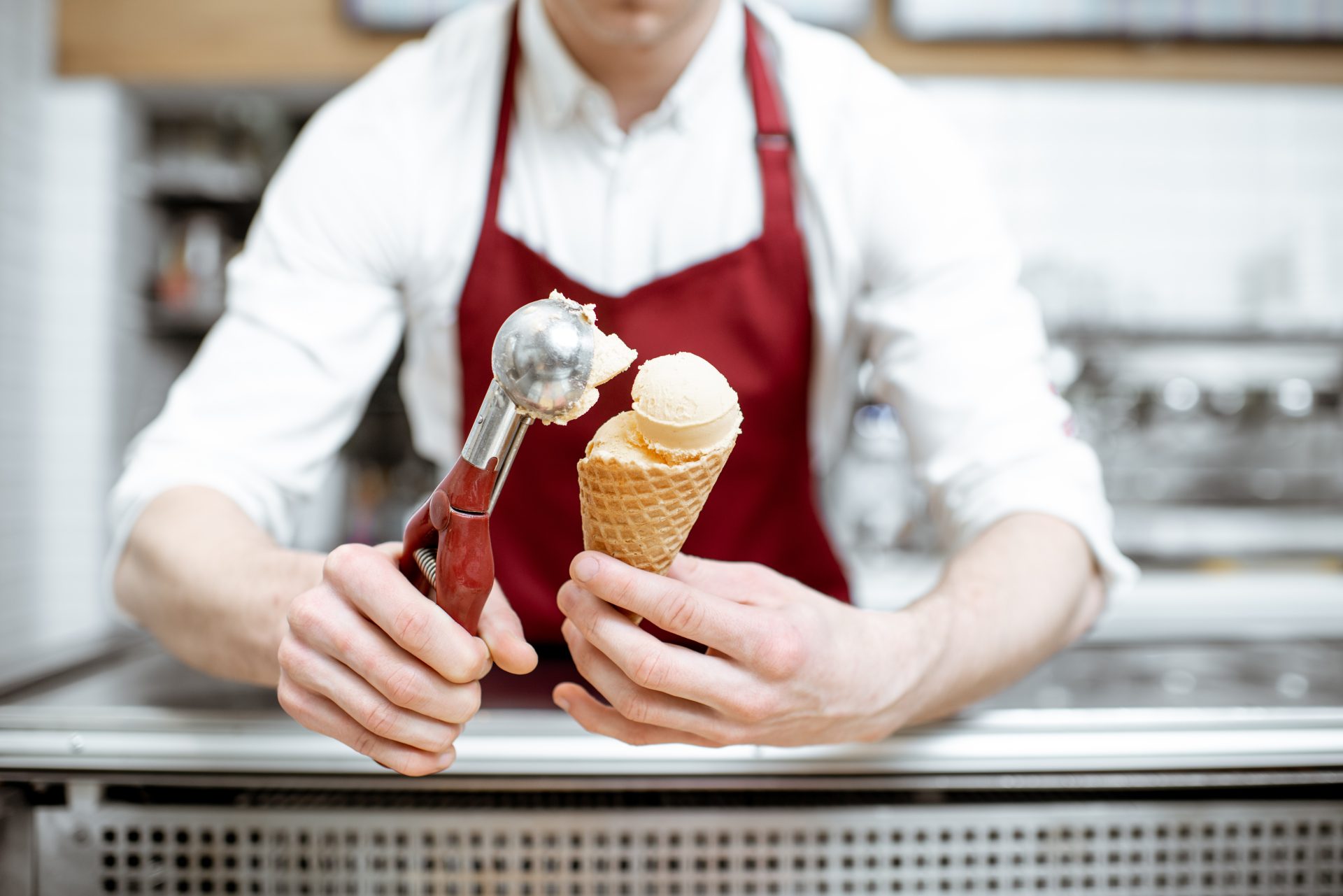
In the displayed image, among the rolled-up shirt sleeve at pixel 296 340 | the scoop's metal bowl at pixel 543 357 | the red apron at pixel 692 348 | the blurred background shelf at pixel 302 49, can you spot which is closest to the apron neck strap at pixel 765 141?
the red apron at pixel 692 348

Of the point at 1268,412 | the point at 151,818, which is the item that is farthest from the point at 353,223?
the point at 1268,412

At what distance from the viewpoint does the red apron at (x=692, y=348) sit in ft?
3.45

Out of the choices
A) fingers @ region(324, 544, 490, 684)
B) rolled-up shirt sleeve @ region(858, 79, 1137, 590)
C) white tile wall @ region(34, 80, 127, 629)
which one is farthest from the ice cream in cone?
white tile wall @ region(34, 80, 127, 629)

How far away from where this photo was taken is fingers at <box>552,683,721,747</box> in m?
0.60

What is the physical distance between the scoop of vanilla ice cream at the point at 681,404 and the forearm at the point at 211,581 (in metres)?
0.33

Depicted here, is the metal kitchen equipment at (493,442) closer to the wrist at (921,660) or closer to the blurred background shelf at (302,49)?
the wrist at (921,660)

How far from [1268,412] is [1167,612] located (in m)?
0.81

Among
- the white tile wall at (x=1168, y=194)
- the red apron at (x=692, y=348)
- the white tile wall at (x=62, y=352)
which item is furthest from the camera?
the white tile wall at (x=1168, y=194)

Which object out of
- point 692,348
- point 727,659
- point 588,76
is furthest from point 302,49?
point 727,659

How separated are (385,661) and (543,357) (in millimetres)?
221

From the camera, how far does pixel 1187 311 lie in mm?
2848

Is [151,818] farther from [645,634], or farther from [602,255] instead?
[602,255]

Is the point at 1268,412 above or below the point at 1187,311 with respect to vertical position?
below

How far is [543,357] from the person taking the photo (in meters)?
0.43
